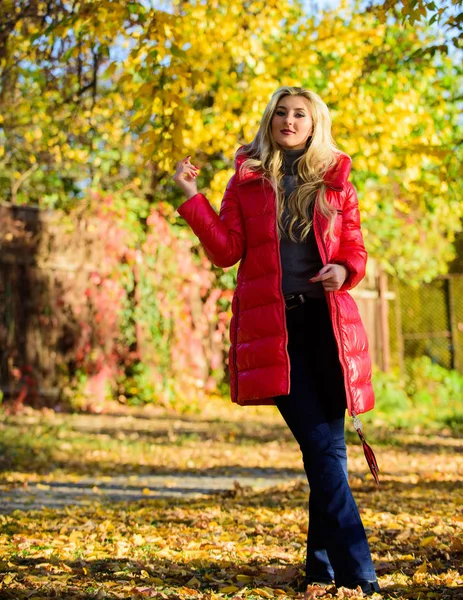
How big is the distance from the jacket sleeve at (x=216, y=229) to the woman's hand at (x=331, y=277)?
32 cm

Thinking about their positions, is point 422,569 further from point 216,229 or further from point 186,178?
point 186,178

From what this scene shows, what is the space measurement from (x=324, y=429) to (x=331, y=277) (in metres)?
0.51

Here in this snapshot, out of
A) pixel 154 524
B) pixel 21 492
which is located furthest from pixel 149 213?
pixel 154 524

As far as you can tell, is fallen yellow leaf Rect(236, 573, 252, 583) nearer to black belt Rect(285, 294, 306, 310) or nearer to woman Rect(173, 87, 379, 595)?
woman Rect(173, 87, 379, 595)

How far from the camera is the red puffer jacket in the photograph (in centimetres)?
299

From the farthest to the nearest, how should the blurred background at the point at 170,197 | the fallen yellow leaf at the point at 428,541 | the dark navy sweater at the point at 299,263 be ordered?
the blurred background at the point at 170,197, the fallen yellow leaf at the point at 428,541, the dark navy sweater at the point at 299,263

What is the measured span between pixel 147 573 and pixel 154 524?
44.6 inches

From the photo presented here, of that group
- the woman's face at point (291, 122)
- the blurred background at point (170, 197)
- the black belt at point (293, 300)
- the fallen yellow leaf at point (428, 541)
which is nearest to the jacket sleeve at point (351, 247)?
the black belt at point (293, 300)

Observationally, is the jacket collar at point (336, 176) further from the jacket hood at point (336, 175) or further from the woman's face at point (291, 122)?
the woman's face at point (291, 122)

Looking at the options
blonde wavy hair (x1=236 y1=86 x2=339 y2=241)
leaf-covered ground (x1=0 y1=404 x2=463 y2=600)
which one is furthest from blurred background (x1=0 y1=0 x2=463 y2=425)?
blonde wavy hair (x1=236 y1=86 x2=339 y2=241)

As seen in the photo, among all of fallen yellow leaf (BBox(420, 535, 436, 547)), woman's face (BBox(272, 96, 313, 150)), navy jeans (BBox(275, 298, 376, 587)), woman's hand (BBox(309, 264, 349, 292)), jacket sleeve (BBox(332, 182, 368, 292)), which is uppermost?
woman's face (BBox(272, 96, 313, 150))

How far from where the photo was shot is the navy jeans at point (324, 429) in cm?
298

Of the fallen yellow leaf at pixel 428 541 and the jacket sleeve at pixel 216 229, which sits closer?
the jacket sleeve at pixel 216 229

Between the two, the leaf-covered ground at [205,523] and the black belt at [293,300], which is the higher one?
the black belt at [293,300]
